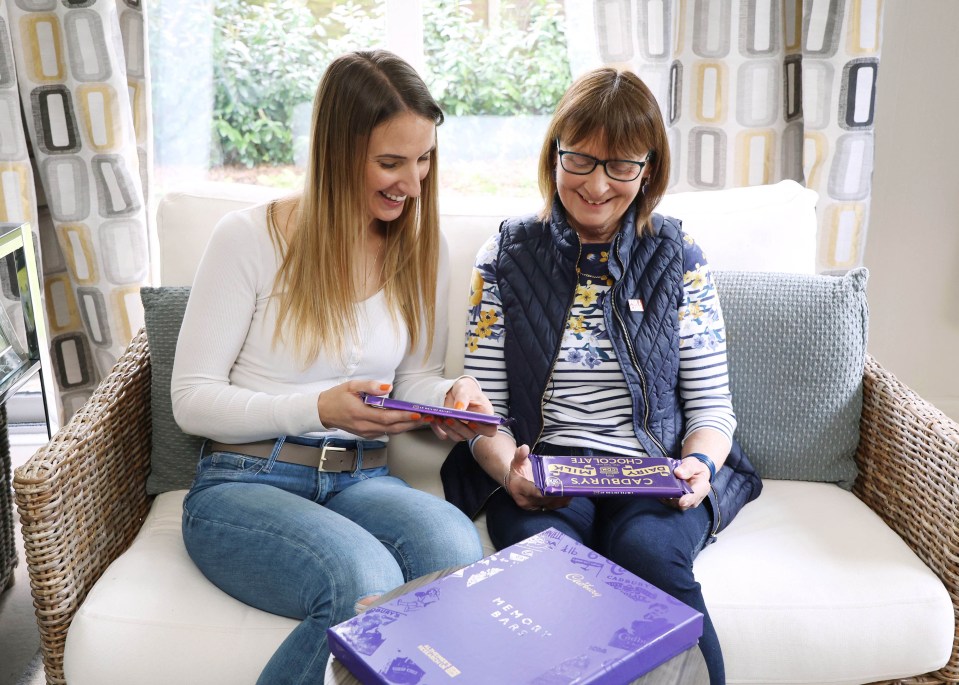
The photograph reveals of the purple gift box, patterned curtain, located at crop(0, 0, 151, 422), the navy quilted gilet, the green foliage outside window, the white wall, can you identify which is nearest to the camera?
the purple gift box

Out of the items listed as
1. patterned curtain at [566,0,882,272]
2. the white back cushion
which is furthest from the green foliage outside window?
the white back cushion

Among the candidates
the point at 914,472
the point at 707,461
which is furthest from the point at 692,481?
the point at 914,472

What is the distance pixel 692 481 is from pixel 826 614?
277 millimetres

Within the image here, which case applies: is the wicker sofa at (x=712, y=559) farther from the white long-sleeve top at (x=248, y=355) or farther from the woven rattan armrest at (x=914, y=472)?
the white long-sleeve top at (x=248, y=355)

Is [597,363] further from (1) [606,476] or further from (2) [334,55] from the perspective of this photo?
(2) [334,55]

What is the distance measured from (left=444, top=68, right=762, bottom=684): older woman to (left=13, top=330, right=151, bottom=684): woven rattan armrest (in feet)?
1.87

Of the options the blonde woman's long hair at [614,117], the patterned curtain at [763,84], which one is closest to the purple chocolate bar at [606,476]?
the blonde woman's long hair at [614,117]

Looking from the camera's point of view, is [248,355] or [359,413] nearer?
[359,413]

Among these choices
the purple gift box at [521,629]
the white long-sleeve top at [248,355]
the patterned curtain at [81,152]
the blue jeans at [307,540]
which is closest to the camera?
the purple gift box at [521,629]

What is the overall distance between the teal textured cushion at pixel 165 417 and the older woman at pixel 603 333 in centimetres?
48

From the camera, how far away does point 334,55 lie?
258 cm

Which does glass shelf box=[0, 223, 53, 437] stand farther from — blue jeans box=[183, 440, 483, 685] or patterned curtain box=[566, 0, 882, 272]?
patterned curtain box=[566, 0, 882, 272]

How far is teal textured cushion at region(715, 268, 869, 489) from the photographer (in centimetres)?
167

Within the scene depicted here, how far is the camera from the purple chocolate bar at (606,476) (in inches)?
51.7
